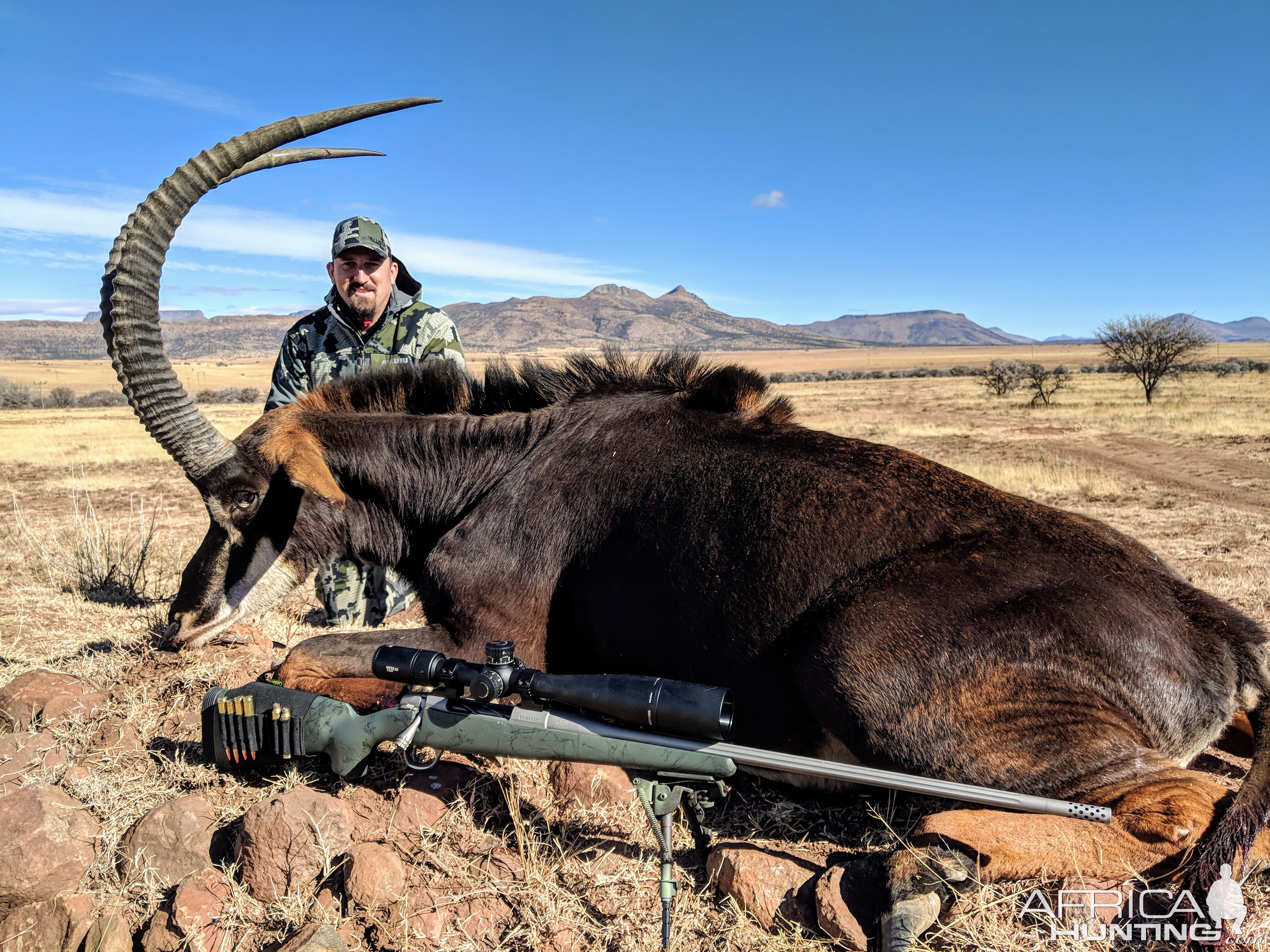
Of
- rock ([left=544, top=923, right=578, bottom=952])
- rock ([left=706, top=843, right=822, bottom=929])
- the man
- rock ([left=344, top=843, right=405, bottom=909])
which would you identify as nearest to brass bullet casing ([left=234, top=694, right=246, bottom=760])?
rock ([left=344, top=843, right=405, bottom=909])

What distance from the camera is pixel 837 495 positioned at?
387 cm

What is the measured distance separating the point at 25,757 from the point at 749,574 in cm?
427

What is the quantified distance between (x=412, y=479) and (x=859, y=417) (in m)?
31.3

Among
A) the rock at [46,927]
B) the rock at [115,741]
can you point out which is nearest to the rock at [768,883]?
the rock at [46,927]

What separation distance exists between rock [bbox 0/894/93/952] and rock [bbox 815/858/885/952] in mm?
3305

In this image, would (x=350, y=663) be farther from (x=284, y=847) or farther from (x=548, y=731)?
(x=548, y=731)

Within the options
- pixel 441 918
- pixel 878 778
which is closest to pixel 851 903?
pixel 878 778

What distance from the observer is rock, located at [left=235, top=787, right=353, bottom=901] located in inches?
137

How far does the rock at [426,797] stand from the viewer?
3.82 meters

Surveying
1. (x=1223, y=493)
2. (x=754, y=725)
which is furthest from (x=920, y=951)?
(x=1223, y=493)

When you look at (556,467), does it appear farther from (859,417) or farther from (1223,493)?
(859,417)

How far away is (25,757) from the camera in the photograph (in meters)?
4.39

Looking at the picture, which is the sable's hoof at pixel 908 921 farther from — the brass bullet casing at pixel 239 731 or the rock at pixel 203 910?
the brass bullet casing at pixel 239 731

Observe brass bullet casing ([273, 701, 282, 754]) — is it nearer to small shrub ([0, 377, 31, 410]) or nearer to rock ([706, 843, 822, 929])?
rock ([706, 843, 822, 929])
